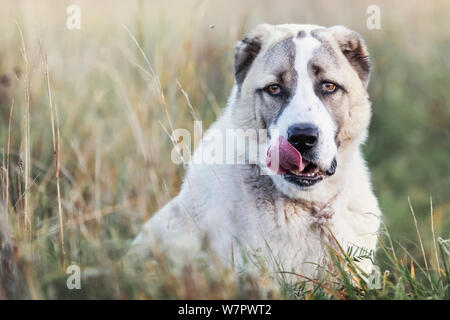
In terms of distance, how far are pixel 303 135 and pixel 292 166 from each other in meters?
0.20

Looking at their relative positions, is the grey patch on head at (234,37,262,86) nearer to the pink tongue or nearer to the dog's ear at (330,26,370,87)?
the dog's ear at (330,26,370,87)

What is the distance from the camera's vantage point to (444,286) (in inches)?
116

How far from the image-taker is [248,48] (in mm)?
3736

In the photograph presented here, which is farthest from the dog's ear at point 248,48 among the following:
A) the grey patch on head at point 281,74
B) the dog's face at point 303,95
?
A: the grey patch on head at point 281,74

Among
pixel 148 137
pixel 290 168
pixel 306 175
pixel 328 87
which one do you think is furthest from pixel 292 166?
pixel 148 137

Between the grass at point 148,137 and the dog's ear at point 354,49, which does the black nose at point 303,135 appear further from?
the dog's ear at point 354,49

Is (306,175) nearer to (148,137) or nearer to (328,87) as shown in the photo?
(328,87)

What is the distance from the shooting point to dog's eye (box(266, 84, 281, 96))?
11.3ft

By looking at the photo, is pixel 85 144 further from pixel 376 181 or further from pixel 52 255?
pixel 376 181

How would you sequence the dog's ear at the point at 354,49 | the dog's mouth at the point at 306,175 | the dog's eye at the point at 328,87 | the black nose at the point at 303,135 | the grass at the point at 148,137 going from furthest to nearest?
the dog's ear at the point at 354,49, the dog's eye at the point at 328,87, the dog's mouth at the point at 306,175, the black nose at the point at 303,135, the grass at the point at 148,137

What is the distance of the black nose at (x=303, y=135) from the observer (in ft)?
10.3

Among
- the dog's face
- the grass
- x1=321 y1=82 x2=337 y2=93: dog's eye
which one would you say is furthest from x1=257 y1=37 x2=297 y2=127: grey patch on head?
the grass

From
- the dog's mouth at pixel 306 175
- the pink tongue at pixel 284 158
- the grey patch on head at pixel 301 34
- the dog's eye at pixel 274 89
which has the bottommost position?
the dog's mouth at pixel 306 175
